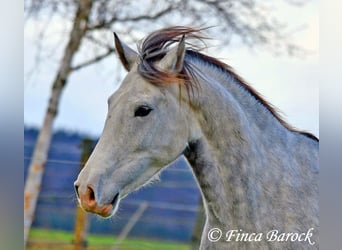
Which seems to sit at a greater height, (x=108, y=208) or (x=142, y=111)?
(x=142, y=111)

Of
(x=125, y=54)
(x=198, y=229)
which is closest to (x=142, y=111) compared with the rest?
(x=125, y=54)

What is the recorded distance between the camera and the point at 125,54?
1.50 meters

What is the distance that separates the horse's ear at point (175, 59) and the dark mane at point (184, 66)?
0.6 inches

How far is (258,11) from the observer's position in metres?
1.67

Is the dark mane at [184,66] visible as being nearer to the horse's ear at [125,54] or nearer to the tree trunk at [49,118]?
the horse's ear at [125,54]

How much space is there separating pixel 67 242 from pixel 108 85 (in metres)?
0.53

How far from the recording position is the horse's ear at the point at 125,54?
4.86 ft

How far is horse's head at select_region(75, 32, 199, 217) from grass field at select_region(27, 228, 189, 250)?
29 centimetres

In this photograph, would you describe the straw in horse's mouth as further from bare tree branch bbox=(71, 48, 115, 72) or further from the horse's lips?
bare tree branch bbox=(71, 48, 115, 72)

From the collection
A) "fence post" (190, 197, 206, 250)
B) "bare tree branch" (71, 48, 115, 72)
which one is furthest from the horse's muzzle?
"bare tree branch" (71, 48, 115, 72)

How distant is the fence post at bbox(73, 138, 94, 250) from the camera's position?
63.4 inches

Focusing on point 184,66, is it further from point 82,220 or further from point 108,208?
point 82,220
